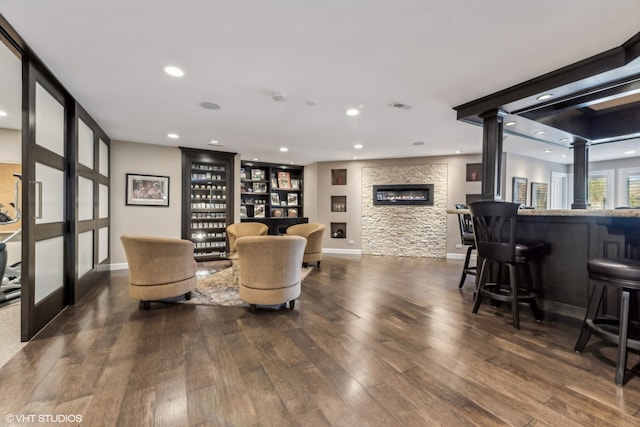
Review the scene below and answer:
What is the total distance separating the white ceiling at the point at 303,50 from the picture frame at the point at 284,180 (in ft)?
12.7

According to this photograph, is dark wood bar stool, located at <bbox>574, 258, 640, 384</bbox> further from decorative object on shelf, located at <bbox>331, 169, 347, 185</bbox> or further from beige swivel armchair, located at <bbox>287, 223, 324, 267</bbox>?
decorative object on shelf, located at <bbox>331, 169, 347, 185</bbox>

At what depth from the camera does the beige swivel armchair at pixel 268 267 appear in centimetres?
284

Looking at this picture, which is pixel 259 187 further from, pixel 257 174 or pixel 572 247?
pixel 572 247

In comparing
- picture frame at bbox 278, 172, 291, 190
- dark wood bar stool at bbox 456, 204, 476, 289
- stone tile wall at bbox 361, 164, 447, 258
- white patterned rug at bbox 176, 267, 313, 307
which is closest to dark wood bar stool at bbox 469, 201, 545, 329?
dark wood bar stool at bbox 456, 204, 476, 289

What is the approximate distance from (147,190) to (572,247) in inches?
260

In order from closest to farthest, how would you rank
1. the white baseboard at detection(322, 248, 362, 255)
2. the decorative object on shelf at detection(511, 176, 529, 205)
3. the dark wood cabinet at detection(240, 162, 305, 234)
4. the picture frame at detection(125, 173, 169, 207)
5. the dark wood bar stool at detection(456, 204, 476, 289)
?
the dark wood bar stool at detection(456, 204, 476, 289) → the picture frame at detection(125, 173, 169, 207) → the decorative object on shelf at detection(511, 176, 529, 205) → the white baseboard at detection(322, 248, 362, 255) → the dark wood cabinet at detection(240, 162, 305, 234)

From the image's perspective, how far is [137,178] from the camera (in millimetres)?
5379

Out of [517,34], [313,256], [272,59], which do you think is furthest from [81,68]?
[313,256]

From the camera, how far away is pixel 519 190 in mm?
6688

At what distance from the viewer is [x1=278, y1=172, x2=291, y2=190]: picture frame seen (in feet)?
25.7

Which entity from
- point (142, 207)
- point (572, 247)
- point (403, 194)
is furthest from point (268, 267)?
point (403, 194)

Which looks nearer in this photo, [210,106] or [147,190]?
[210,106]

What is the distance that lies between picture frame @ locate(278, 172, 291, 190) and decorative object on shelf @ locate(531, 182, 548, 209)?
636cm

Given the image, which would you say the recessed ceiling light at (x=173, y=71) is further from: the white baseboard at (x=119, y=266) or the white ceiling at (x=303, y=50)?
the white baseboard at (x=119, y=266)
